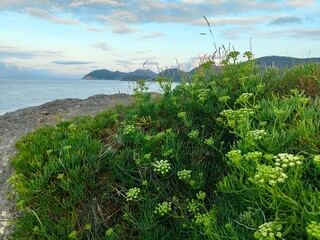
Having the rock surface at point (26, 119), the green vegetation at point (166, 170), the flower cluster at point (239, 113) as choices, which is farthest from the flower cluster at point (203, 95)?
the rock surface at point (26, 119)

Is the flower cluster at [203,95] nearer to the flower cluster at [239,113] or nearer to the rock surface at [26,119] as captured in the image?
the flower cluster at [239,113]

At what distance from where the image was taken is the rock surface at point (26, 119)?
483cm

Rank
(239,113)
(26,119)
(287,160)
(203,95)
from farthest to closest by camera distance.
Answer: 1. (26,119)
2. (203,95)
3. (239,113)
4. (287,160)

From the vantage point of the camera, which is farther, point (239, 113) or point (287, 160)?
point (239, 113)

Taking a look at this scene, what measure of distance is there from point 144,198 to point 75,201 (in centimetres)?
99

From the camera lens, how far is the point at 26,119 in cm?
816

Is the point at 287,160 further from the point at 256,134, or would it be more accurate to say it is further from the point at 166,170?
the point at 166,170

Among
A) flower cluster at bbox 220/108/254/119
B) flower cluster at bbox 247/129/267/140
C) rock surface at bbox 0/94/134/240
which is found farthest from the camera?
rock surface at bbox 0/94/134/240

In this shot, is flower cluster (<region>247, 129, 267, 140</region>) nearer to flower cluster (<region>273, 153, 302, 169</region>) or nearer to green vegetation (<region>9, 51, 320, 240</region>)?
green vegetation (<region>9, 51, 320, 240</region>)

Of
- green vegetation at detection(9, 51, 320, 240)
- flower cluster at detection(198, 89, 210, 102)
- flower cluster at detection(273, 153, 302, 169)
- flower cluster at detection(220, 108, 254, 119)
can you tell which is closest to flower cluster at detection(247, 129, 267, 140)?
green vegetation at detection(9, 51, 320, 240)

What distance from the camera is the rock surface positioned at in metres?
4.83

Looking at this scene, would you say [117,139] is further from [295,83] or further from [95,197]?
[295,83]

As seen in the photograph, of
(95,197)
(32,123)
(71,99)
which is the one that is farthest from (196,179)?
(71,99)

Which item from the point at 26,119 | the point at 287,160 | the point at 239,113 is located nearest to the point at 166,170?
the point at 239,113
